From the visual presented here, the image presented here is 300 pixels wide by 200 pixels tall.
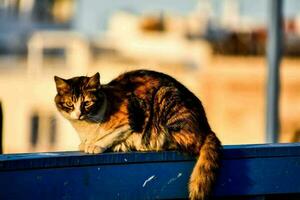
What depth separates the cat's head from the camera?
3.48 m

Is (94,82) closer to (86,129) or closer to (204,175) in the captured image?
(86,129)

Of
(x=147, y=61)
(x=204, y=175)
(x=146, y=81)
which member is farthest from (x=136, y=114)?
(x=147, y=61)

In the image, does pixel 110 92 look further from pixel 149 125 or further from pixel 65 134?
pixel 65 134

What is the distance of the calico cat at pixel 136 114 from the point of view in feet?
10.7

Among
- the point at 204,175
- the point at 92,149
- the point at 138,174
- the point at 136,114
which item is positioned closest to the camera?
the point at 138,174

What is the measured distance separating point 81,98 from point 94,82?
0.33 feet

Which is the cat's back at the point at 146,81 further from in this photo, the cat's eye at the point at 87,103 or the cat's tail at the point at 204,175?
the cat's tail at the point at 204,175

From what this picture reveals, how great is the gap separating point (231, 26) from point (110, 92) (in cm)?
3132

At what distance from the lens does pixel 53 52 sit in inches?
1323

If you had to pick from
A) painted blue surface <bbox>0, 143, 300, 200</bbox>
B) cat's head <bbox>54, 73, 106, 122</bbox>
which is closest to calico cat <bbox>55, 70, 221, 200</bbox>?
cat's head <bbox>54, 73, 106, 122</bbox>

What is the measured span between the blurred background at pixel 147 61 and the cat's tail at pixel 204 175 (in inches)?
234

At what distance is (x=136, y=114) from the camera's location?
3.41m

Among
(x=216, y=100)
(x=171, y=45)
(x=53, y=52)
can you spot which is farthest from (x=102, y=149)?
(x=53, y=52)

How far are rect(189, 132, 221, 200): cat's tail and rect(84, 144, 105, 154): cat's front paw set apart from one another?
0.38m
